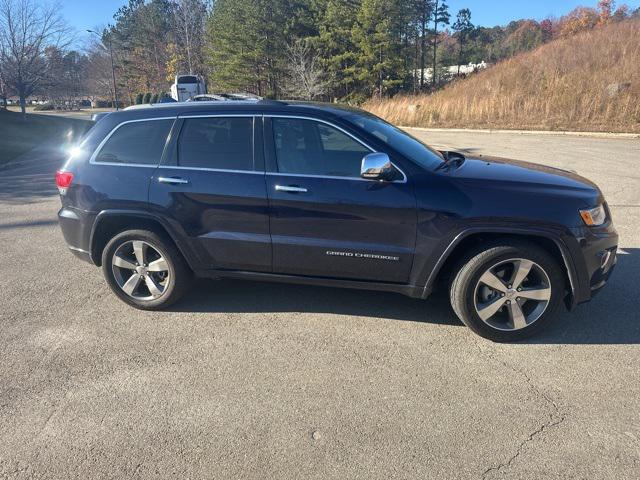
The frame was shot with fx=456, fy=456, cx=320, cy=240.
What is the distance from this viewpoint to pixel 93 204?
3975 mm

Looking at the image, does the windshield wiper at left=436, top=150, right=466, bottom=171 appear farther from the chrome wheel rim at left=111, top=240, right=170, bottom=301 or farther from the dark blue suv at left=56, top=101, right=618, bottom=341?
the chrome wheel rim at left=111, top=240, right=170, bottom=301

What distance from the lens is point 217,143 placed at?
379 cm

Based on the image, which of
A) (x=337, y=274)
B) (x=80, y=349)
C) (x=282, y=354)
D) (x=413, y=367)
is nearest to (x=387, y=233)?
(x=337, y=274)

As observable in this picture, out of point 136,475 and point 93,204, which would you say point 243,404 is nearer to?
point 136,475

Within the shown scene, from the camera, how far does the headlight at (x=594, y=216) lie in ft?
10.6

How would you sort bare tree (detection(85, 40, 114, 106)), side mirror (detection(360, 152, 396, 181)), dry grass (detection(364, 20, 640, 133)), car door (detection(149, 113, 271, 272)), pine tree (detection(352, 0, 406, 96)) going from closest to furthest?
side mirror (detection(360, 152, 396, 181)) → car door (detection(149, 113, 271, 272)) → dry grass (detection(364, 20, 640, 133)) → pine tree (detection(352, 0, 406, 96)) → bare tree (detection(85, 40, 114, 106))

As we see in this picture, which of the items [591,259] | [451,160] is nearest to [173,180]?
[451,160]

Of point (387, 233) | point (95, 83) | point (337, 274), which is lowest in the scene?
point (337, 274)

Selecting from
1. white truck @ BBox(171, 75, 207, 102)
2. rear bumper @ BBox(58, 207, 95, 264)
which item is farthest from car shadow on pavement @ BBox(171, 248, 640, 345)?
white truck @ BBox(171, 75, 207, 102)

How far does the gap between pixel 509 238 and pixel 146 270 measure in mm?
3008

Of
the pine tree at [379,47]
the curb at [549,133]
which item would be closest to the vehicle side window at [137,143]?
the curb at [549,133]

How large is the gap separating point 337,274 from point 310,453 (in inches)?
59.2

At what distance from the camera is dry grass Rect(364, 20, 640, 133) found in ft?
61.8

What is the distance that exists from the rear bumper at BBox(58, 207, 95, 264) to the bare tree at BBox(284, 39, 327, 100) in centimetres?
3372
